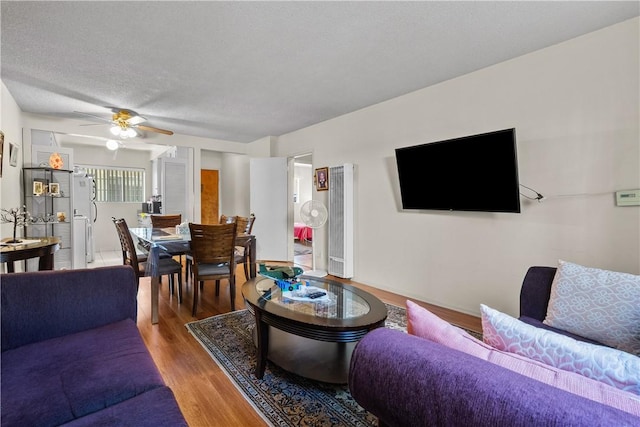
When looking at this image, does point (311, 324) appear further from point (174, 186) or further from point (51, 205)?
point (174, 186)

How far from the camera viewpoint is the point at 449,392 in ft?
2.14

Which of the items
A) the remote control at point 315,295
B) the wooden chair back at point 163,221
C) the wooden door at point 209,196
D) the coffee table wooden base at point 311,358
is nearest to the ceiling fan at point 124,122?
the wooden chair back at point 163,221

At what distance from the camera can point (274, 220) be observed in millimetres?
5727

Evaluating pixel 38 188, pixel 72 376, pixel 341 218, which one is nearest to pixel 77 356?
pixel 72 376

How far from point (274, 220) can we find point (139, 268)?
2.81m

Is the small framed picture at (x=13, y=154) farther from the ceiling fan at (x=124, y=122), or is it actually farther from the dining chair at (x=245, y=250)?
the dining chair at (x=245, y=250)

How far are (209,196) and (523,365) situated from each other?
24.8 feet

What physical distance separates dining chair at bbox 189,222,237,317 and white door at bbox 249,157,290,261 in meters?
2.62

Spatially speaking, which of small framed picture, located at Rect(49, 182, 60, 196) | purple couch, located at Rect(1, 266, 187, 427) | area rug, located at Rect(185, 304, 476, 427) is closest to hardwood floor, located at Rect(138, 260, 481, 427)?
A: area rug, located at Rect(185, 304, 476, 427)

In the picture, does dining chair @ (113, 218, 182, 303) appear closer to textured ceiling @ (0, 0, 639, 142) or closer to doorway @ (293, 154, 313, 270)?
textured ceiling @ (0, 0, 639, 142)

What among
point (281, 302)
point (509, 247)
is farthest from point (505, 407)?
point (509, 247)

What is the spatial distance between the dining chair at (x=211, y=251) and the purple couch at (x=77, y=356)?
106cm

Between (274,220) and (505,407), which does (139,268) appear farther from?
(505,407)

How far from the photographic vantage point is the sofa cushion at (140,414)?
0.92 meters
